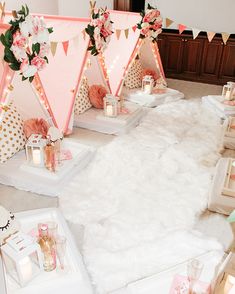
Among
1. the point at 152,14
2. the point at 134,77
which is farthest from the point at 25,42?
the point at 134,77

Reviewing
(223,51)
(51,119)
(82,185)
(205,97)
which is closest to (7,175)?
(82,185)

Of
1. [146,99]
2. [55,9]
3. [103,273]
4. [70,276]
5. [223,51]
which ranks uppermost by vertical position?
[55,9]

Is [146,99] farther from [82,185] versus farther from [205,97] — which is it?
[82,185]

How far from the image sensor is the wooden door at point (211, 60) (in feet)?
17.8

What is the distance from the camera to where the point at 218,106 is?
4.41 metres

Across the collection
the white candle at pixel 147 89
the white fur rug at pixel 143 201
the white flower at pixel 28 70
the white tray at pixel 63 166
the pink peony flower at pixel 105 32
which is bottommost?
the white fur rug at pixel 143 201

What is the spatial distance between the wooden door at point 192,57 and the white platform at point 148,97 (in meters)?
1.15

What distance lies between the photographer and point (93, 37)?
11.4ft

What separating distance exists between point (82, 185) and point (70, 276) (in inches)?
43.7

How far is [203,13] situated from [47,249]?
517 centimetres

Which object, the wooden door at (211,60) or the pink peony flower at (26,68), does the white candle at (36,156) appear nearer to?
the pink peony flower at (26,68)

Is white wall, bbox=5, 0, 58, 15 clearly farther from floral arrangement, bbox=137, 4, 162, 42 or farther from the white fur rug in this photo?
the white fur rug

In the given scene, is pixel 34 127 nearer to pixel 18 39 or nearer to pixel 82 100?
pixel 18 39

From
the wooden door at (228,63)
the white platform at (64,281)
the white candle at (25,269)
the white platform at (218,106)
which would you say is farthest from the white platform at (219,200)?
the wooden door at (228,63)
